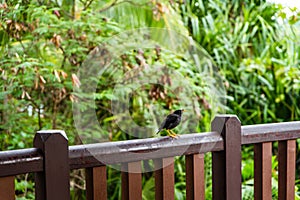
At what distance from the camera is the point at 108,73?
2477 millimetres

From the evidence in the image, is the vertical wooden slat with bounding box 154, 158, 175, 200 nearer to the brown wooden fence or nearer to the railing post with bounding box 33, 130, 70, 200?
the brown wooden fence

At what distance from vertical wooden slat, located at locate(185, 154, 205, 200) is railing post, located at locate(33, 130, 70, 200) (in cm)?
38

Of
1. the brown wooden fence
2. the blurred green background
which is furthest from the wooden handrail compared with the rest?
the blurred green background

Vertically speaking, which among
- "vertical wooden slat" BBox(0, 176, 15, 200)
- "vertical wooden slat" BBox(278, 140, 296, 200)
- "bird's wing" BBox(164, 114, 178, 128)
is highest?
"bird's wing" BBox(164, 114, 178, 128)

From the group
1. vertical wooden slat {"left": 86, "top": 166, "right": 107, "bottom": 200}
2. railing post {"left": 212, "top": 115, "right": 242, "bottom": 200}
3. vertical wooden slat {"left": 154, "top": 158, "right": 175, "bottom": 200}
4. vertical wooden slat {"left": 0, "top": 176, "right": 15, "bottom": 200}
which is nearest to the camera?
vertical wooden slat {"left": 0, "top": 176, "right": 15, "bottom": 200}

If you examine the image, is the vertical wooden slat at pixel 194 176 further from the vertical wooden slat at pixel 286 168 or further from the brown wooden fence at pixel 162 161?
the vertical wooden slat at pixel 286 168

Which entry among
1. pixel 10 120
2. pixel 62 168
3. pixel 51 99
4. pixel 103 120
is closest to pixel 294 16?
pixel 103 120

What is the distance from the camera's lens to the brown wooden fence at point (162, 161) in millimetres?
1047

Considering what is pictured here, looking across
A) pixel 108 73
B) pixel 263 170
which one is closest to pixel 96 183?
pixel 263 170

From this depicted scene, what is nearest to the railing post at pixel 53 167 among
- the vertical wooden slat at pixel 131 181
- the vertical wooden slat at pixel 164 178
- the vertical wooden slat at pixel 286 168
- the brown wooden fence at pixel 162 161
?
the brown wooden fence at pixel 162 161

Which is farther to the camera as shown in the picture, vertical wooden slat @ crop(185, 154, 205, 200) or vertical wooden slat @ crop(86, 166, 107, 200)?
vertical wooden slat @ crop(185, 154, 205, 200)

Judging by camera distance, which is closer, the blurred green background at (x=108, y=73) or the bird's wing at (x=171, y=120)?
the bird's wing at (x=171, y=120)

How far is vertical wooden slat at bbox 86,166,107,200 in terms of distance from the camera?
113 cm

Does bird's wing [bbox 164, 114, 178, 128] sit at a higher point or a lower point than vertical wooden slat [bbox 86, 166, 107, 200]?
higher
